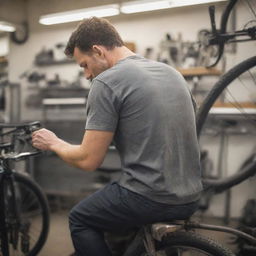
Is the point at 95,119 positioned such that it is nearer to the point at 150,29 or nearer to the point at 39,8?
the point at 150,29

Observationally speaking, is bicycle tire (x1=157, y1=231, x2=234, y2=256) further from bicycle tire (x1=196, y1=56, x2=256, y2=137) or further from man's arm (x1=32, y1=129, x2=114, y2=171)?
bicycle tire (x1=196, y1=56, x2=256, y2=137)

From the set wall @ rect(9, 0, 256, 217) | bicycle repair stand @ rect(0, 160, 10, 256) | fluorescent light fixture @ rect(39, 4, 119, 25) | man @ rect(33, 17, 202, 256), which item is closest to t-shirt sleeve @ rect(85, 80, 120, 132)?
man @ rect(33, 17, 202, 256)

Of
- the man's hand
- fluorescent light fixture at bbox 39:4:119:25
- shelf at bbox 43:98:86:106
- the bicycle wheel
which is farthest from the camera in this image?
shelf at bbox 43:98:86:106

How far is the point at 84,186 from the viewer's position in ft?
12.2

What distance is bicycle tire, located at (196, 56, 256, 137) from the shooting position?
6.80 ft

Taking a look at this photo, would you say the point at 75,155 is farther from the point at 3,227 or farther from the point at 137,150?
the point at 3,227

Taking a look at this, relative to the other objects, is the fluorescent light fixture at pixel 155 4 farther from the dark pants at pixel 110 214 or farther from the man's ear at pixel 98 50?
the dark pants at pixel 110 214

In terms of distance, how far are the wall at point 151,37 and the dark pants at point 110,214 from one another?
1.96m

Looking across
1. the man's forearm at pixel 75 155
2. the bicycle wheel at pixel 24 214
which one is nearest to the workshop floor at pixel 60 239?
the bicycle wheel at pixel 24 214

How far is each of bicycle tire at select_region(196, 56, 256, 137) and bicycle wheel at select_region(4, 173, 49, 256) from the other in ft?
3.94

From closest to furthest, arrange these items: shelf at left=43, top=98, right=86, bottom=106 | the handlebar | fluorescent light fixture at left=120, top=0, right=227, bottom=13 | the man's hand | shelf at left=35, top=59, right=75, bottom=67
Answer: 1. the man's hand
2. the handlebar
3. fluorescent light fixture at left=120, top=0, right=227, bottom=13
4. shelf at left=43, top=98, right=86, bottom=106
5. shelf at left=35, top=59, right=75, bottom=67

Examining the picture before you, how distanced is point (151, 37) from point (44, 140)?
3007 mm

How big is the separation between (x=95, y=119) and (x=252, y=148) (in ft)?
9.17

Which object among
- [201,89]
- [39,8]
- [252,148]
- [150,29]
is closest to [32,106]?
[39,8]
